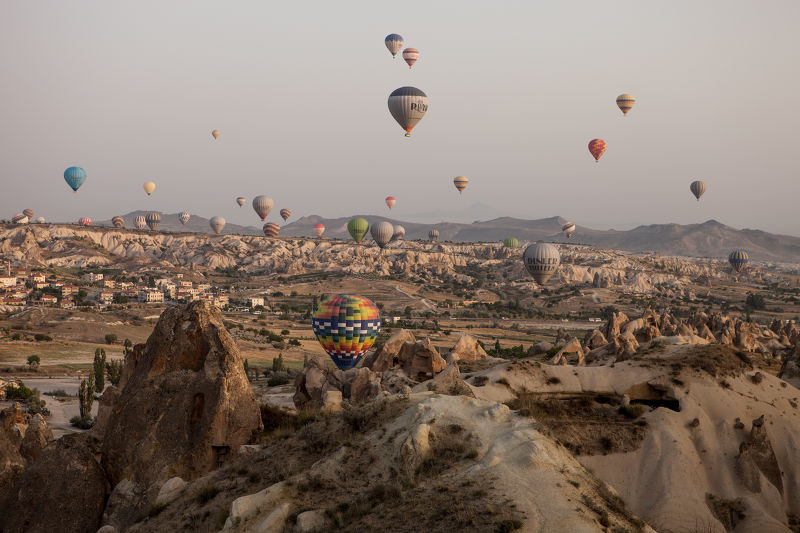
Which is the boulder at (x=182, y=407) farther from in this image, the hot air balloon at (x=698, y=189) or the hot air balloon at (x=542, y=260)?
the hot air balloon at (x=698, y=189)

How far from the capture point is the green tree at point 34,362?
2693 inches

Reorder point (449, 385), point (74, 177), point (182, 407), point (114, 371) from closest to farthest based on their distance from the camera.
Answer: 1. point (182, 407)
2. point (449, 385)
3. point (114, 371)
4. point (74, 177)

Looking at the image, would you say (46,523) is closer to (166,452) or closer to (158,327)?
(166,452)

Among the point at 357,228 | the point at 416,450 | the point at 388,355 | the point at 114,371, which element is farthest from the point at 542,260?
the point at 416,450

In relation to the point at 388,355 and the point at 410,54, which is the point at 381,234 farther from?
the point at 388,355

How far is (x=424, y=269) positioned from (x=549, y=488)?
172999 mm

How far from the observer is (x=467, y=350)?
2170 inches

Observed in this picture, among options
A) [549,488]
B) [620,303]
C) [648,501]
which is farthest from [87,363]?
[620,303]

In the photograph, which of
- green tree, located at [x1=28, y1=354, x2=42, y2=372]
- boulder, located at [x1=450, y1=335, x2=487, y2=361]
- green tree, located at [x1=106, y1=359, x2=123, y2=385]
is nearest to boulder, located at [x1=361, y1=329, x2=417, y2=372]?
boulder, located at [x1=450, y1=335, x2=487, y2=361]

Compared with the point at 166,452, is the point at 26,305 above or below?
below

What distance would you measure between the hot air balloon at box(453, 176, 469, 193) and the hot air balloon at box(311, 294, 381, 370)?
11446cm

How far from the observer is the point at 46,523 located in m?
19.0

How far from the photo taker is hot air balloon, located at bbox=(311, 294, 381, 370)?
54000 millimetres

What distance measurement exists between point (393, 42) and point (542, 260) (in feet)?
128
